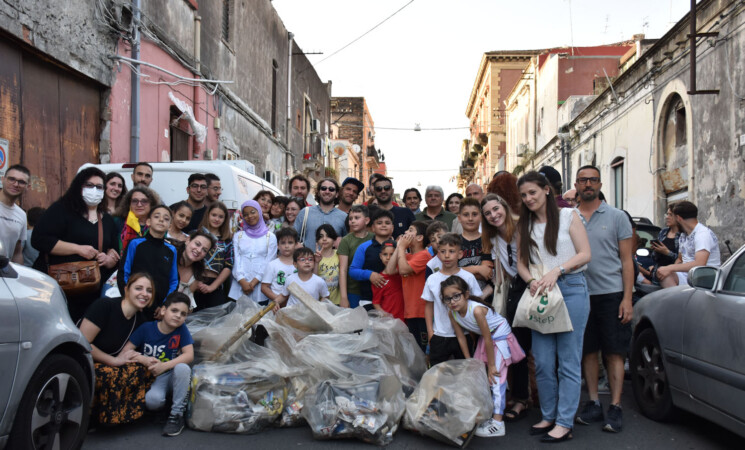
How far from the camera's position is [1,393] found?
9.20 ft

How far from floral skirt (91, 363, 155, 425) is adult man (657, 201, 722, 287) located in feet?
16.7

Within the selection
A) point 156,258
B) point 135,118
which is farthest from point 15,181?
point 135,118

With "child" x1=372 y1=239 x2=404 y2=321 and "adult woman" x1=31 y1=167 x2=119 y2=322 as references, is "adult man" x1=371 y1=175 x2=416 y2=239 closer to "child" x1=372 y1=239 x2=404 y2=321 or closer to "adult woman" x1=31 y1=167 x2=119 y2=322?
"child" x1=372 y1=239 x2=404 y2=321

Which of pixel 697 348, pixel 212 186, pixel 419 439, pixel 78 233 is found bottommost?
pixel 419 439

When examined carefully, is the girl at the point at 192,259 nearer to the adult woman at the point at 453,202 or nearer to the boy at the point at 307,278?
the boy at the point at 307,278

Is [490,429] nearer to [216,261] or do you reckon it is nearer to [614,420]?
[614,420]

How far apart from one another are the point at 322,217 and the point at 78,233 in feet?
8.84

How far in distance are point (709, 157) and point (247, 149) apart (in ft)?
39.2

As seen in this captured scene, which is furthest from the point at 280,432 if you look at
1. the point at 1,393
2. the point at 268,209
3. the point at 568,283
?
the point at 268,209

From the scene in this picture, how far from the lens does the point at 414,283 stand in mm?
5602

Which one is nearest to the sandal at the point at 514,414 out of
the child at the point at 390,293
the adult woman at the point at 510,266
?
the adult woman at the point at 510,266

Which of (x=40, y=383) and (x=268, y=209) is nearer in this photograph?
(x=40, y=383)

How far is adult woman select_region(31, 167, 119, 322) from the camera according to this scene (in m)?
4.89

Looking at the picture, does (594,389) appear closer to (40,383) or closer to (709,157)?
(40,383)
